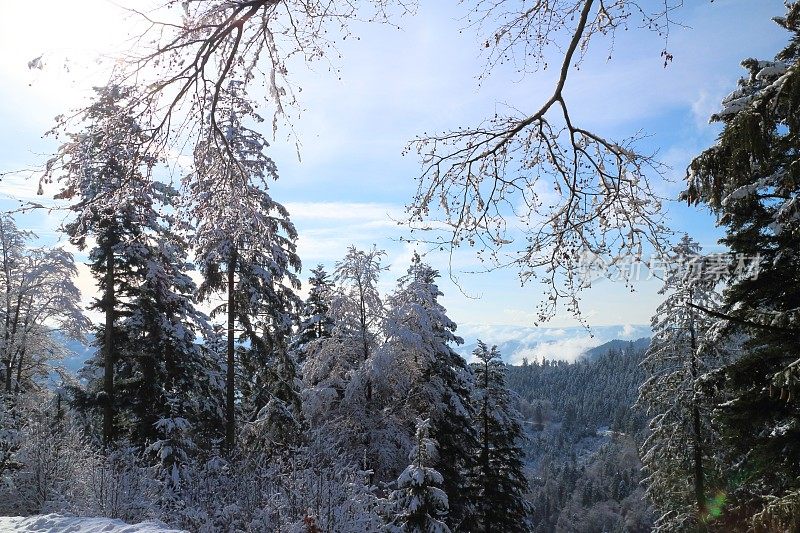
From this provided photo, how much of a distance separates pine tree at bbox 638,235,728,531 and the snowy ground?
16.2 m

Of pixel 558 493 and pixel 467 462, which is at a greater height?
pixel 467 462

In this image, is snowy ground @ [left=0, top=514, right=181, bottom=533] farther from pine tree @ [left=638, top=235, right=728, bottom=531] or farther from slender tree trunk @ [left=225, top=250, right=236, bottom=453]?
pine tree @ [left=638, top=235, right=728, bottom=531]

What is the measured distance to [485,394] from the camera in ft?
69.4

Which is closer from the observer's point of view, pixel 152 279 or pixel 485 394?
pixel 152 279

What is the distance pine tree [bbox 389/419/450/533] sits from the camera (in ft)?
38.5

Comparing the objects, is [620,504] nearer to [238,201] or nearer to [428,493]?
[428,493]

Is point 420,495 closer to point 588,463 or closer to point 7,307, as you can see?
point 7,307

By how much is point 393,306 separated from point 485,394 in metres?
7.68

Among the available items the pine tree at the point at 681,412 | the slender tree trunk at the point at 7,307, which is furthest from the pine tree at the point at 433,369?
the slender tree trunk at the point at 7,307

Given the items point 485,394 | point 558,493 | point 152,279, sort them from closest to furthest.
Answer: point 152,279, point 485,394, point 558,493

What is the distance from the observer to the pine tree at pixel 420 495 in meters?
11.7

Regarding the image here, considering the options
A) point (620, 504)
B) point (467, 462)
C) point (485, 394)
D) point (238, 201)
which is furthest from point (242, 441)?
point (620, 504)

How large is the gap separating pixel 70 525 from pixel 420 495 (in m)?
7.27

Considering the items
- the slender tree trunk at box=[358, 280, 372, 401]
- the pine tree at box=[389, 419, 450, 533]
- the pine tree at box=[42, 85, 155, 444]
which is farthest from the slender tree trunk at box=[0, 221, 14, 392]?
the pine tree at box=[42, 85, 155, 444]
